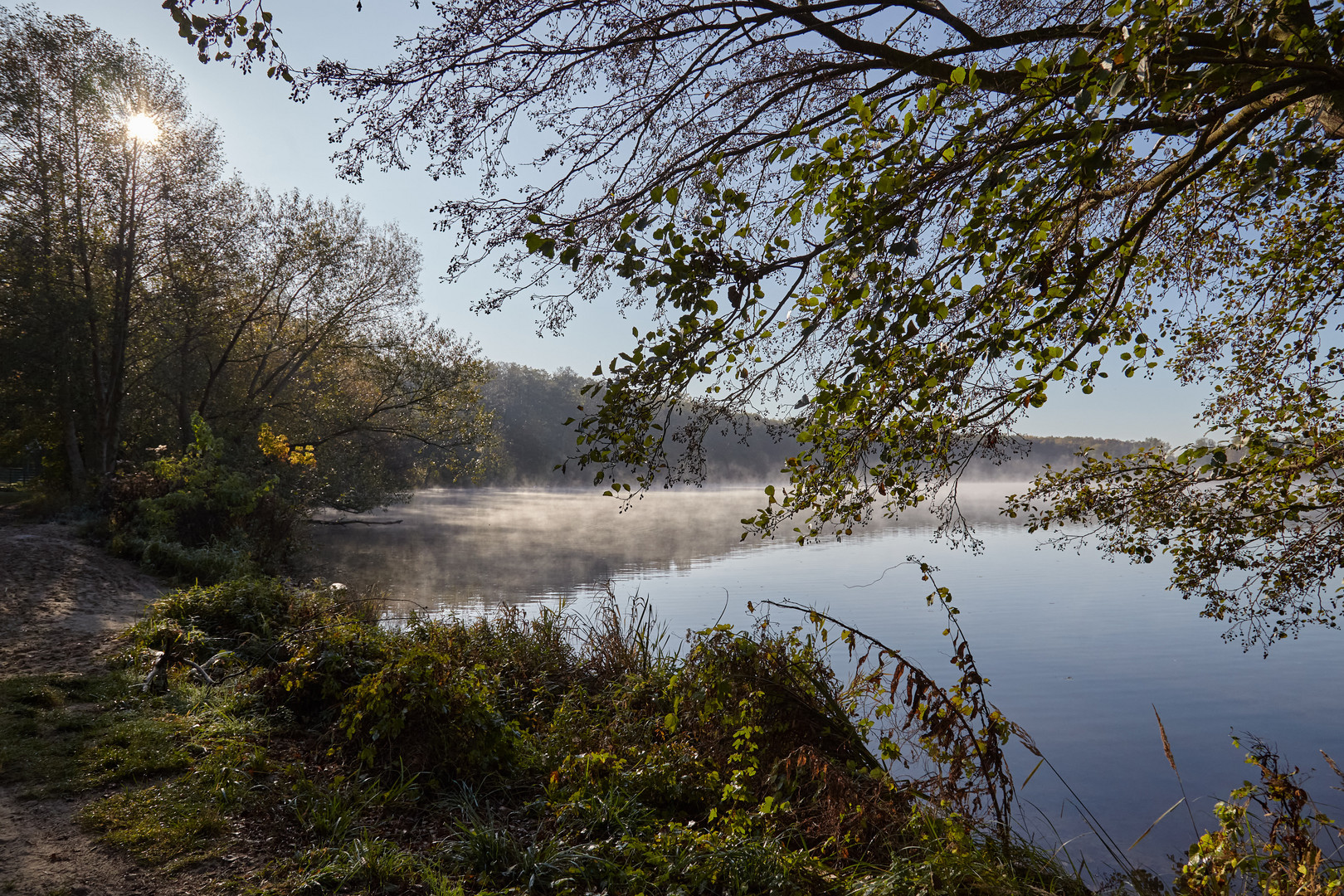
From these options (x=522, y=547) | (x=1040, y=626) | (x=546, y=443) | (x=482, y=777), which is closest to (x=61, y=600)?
(x=482, y=777)

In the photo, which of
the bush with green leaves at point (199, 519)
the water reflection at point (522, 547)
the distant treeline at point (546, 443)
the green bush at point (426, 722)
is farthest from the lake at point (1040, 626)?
the distant treeline at point (546, 443)

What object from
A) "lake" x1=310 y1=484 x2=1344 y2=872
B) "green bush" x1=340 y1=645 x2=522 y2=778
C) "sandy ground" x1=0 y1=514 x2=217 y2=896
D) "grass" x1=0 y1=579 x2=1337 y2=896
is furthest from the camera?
"lake" x1=310 y1=484 x2=1344 y2=872

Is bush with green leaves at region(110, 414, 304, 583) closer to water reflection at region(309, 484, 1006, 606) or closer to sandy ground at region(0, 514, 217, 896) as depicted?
sandy ground at region(0, 514, 217, 896)

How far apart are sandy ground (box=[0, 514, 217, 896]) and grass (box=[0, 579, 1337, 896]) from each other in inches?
6.6

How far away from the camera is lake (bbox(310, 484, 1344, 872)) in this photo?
6480 millimetres

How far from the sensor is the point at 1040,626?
1221cm

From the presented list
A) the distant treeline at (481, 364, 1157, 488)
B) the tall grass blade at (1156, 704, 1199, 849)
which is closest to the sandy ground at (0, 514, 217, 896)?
the tall grass blade at (1156, 704, 1199, 849)

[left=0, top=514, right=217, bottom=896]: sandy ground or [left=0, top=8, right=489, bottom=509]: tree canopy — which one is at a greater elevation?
[left=0, top=8, right=489, bottom=509]: tree canopy

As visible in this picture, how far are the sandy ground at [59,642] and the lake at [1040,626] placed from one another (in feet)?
14.5

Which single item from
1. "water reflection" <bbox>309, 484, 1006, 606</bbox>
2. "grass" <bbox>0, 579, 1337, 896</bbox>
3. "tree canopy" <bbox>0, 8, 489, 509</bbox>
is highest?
"tree canopy" <bbox>0, 8, 489, 509</bbox>

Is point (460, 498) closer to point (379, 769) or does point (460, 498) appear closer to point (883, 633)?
point (883, 633)

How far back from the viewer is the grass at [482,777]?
11.9 feet

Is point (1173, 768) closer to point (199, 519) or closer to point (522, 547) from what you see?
point (199, 519)

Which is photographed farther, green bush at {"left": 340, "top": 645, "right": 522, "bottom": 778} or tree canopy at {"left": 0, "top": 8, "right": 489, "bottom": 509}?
tree canopy at {"left": 0, "top": 8, "right": 489, "bottom": 509}
